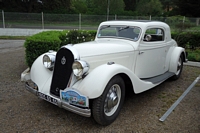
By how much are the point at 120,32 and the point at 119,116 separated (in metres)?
1.96

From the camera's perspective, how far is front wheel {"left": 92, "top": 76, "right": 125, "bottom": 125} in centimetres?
270

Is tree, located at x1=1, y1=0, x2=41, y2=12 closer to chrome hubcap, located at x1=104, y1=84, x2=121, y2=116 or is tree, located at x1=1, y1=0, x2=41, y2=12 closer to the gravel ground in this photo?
the gravel ground

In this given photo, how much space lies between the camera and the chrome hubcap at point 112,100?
2.92m

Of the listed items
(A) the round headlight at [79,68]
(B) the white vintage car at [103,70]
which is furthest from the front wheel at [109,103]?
(A) the round headlight at [79,68]

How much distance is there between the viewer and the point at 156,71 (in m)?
4.50

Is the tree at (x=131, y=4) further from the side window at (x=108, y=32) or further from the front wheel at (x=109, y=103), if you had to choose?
the front wheel at (x=109, y=103)

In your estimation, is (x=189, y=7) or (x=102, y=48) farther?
(x=189, y=7)

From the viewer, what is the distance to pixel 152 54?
4215 millimetres

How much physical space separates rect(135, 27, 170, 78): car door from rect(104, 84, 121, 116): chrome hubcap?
987 mm

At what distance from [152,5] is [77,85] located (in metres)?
36.7

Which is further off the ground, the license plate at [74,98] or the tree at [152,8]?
the tree at [152,8]

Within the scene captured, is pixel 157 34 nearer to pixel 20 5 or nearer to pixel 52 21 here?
pixel 52 21

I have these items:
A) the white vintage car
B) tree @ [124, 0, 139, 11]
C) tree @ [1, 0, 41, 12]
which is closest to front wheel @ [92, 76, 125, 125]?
the white vintage car

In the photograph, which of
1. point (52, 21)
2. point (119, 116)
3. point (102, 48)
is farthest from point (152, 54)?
point (52, 21)
